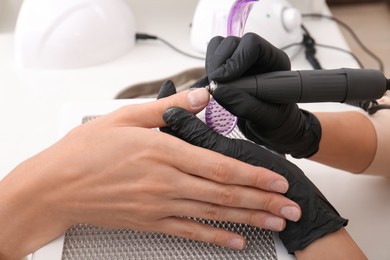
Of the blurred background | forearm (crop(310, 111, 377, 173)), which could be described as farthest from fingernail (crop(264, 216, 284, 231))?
the blurred background

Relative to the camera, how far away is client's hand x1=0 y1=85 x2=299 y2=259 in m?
0.59

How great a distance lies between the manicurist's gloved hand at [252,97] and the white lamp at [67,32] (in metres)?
0.52

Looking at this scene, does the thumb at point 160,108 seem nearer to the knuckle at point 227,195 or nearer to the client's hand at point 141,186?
the client's hand at point 141,186

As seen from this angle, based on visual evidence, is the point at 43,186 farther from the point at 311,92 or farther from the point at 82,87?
the point at 82,87

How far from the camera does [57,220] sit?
2.03ft

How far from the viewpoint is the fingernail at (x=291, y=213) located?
61cm

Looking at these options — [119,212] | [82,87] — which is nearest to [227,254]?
[119,212]

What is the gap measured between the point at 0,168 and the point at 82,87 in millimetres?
Answer: 294

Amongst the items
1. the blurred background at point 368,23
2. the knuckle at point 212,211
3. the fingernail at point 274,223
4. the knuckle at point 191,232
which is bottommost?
the blurred background at point 368,23

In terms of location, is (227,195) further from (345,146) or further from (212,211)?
(345,146)

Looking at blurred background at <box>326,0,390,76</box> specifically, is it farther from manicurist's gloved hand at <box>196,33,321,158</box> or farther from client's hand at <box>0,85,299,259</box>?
client's hand at <box>0,85,299,259</box>

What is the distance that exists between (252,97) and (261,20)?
1.83 ft

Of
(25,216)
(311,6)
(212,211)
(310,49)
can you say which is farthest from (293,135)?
(311,6)

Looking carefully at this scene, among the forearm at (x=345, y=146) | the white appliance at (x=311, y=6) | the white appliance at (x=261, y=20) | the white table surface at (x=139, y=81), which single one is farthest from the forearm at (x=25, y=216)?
the white appliance at (x=311, y=6)
